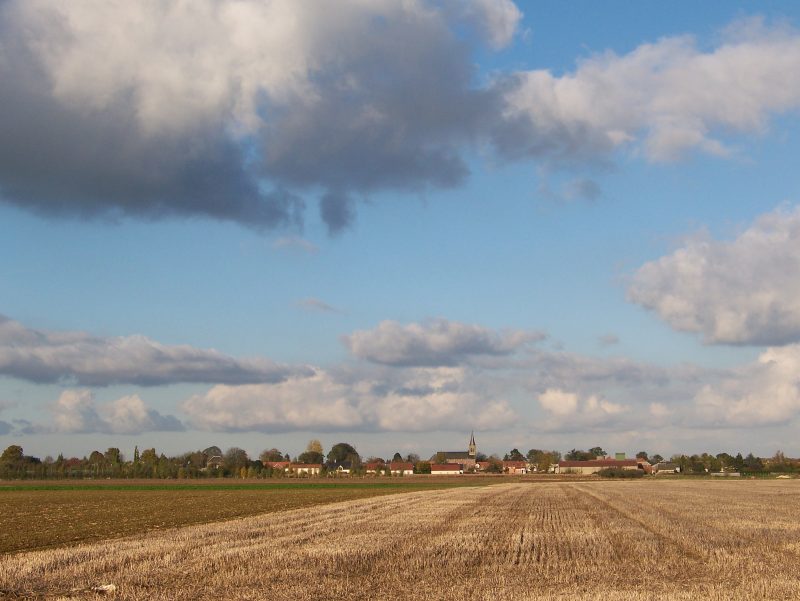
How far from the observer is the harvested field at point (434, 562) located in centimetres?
1967

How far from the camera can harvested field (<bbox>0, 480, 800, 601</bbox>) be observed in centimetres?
1967

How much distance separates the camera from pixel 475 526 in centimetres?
3800

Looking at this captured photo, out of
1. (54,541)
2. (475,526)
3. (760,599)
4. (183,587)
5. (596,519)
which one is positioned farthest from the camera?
(596,519)

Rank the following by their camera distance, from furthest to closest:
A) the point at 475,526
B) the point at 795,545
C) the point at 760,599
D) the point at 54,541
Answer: the point at 475,526 → the point at 54,541 → the point at 795,545 → the point at 760,599

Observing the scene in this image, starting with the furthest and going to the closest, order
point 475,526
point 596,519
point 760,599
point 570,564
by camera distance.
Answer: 1. point 596,519
2. point 475,526
3. point 570,564
4. point 760,599

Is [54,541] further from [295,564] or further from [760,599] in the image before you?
[760,599]

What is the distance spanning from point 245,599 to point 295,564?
5.80 metres

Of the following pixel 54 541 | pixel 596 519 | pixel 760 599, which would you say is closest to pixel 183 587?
pixel 760 599

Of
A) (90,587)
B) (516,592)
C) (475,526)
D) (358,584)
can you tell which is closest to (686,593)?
(516,592)

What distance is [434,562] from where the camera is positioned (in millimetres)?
24547

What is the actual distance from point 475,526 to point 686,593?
19436 millimetres

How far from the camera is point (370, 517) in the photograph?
44.3 metres

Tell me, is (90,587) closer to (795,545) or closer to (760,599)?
(760,599)

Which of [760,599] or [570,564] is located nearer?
[760,599]
